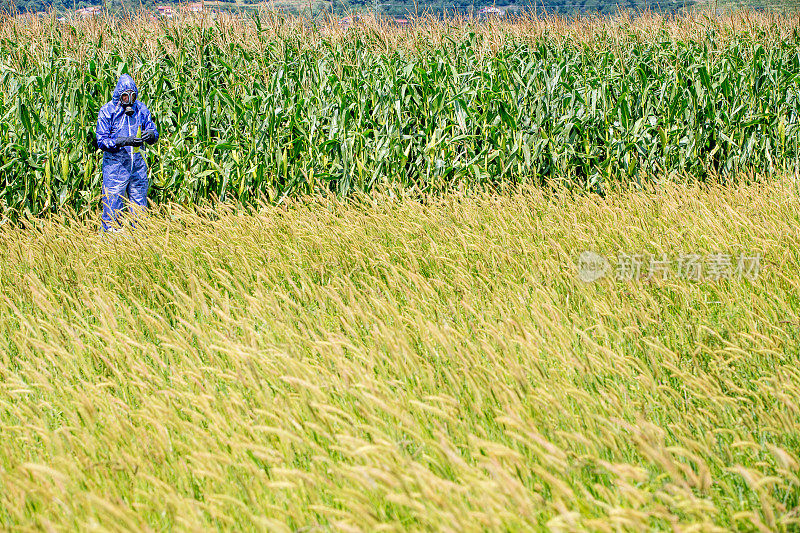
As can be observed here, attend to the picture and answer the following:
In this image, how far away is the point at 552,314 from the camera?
10.1ft

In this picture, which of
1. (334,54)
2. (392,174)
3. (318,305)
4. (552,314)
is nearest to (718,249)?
(552,314)

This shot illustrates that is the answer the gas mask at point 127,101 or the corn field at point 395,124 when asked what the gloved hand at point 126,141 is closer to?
the gas mask at point 127,101

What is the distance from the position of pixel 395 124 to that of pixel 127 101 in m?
2.48

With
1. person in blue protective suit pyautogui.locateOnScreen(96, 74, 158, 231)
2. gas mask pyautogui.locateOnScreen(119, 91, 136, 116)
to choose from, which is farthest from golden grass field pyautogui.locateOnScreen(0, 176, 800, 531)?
gas mask pyautogui.locateOnScreen(119, 91, 136, 116)

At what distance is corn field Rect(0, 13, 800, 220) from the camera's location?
21.8 ft

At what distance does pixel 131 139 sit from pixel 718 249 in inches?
182

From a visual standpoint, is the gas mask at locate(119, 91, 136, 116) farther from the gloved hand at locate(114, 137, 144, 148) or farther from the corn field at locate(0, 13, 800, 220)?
the corn field at locate(0, 13, 800, 220)

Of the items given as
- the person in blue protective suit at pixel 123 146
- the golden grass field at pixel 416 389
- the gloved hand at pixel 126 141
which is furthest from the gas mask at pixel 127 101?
the golden grass field at pixel 416 389

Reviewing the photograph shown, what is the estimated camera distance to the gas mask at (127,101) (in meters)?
6.26

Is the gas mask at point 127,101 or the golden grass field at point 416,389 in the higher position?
the gas mask at point 127,101

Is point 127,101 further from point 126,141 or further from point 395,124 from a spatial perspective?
point 395,124

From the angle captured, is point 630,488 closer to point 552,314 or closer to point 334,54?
point 552,314

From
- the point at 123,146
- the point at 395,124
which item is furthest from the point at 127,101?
the point at 395,124

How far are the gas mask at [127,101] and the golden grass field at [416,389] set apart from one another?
5.34ft
